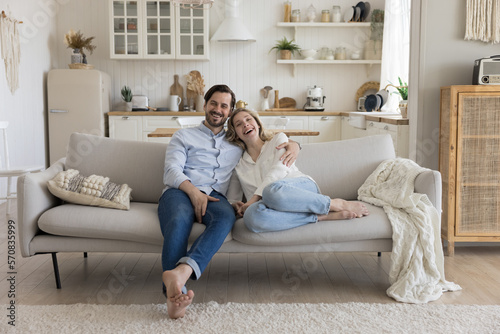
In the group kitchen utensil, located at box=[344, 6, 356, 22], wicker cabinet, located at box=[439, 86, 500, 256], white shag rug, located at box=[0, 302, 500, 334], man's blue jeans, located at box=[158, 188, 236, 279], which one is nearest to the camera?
white shag rug, located at box=[0, 302, 500, 334]

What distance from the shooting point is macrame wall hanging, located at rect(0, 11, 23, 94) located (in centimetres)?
534

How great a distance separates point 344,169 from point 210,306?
1233mm

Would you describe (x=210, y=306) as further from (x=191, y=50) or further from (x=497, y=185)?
(x=191, y=50)

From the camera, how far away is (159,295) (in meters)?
2.79

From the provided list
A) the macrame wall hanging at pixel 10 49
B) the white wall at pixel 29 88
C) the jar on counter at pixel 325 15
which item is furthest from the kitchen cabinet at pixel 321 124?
the macrame wall hanging at pixel 10 49

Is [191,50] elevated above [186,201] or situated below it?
above

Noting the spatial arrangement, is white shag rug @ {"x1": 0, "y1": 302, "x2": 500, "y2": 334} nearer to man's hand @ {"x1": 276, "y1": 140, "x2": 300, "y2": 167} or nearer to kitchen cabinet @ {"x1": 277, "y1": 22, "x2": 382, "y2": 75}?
man's hand @ {"x1": 276, "y1": 140, "x2": 300, "y2": 167}

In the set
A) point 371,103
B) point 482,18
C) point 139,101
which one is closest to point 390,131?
point 482,18

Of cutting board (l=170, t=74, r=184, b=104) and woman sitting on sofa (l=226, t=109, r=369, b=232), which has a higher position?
cutting board (l=170, t=74, r=184, b=104)

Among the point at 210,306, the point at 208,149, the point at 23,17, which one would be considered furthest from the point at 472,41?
the point at 23,17

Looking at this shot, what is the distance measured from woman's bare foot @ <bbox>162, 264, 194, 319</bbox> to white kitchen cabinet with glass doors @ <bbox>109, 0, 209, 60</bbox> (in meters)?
4.88

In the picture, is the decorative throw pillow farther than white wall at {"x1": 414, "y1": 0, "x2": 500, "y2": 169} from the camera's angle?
No

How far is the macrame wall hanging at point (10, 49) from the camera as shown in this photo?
534 cm

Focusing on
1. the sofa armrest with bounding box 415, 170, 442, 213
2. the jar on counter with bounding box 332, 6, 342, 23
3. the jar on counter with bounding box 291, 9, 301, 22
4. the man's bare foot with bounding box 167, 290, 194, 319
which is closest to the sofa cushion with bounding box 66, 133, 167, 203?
the man's bare foot with bounding box 167, 290, 194, 319
